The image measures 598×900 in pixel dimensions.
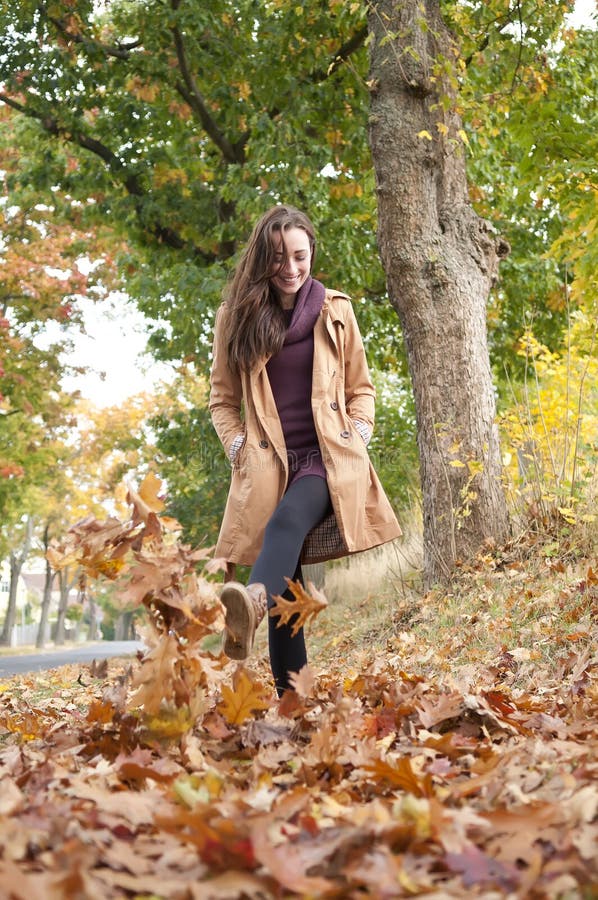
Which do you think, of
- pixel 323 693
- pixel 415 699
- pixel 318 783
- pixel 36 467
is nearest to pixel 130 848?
pixel 318 783

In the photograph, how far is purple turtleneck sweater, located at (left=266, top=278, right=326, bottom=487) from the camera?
3.60m

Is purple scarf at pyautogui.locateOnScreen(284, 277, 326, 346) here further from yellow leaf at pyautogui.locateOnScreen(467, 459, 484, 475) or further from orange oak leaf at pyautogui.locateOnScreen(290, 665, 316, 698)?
yellow leaf at pyautogui.locateOnScreen(467, 459, 484, 475)

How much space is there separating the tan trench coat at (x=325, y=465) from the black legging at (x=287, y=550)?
7cm

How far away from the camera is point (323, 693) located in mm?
3439

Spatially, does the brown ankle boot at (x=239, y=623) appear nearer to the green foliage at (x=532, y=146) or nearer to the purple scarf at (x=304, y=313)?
the purple scarf at (x=304, y=313)

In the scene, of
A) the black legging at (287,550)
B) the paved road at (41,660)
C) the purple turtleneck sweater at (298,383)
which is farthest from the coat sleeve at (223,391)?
the paved road at (41,660)

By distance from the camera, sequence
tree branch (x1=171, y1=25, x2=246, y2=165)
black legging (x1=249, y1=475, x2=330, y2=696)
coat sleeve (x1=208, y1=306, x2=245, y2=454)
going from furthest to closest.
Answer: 1. tree branch (x1=171, y1=25, x2=246, y2=165)
2. coat sleeve (x1=208, y1=306, x2=245, y2=454)
3. black legging (x1=249, y1=475, x2=330, y2=696)

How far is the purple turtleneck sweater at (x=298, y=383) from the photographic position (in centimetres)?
360

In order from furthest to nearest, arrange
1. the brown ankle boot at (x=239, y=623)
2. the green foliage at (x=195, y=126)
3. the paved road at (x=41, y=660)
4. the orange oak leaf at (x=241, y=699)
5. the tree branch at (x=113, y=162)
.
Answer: the paved road at (x=41, y=660)
the tree branch at (x=113, y=162)
the green foliage at (x=195, y=126)
the brown ankle boot at (x=239, y=623)
the orange oak leaf at (x=241, y=699)

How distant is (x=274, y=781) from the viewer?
221 centimetres

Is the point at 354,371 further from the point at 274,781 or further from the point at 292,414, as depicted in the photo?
the point at 274,781

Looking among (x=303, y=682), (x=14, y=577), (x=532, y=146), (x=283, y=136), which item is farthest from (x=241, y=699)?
(x=14, y=577)

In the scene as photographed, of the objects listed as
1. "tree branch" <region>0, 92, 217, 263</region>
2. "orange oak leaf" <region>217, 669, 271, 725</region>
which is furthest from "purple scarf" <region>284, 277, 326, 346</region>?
"tree branch" <region>0, 92, 217, 263</region>

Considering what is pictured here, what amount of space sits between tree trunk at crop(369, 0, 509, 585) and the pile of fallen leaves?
3377 mm
